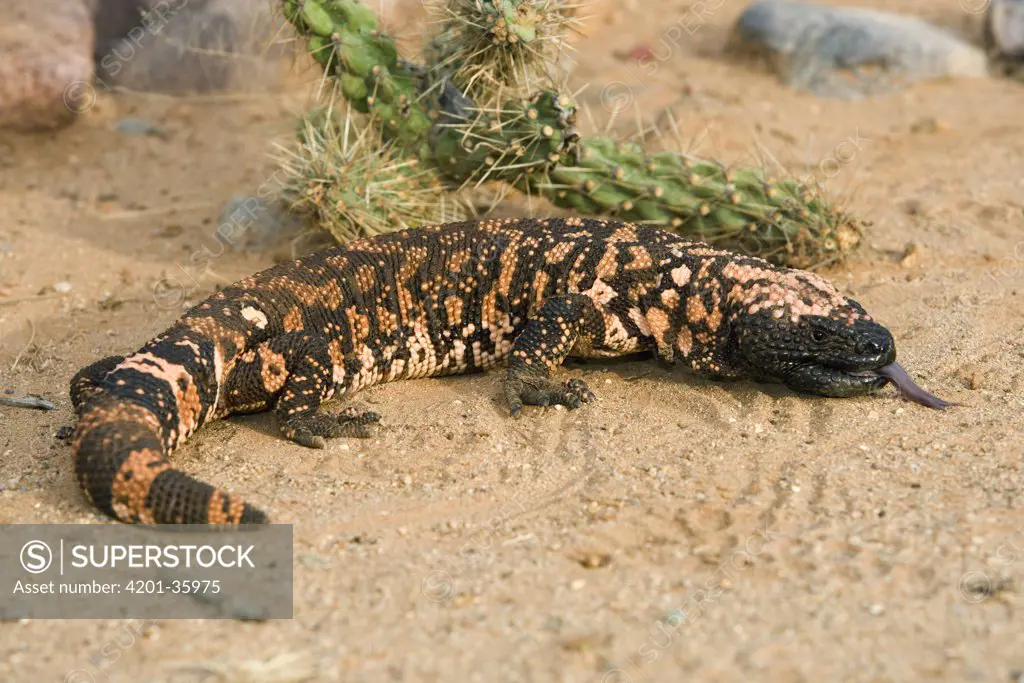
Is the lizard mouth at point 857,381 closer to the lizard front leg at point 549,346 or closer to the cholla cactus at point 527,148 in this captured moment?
the lizard front leg at point 549,346

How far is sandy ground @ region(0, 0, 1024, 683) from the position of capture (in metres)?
3.52

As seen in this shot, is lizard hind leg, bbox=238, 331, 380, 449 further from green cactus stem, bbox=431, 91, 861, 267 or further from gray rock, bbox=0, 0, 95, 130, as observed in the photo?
gray rock, bbox=0, 0, 95, 130

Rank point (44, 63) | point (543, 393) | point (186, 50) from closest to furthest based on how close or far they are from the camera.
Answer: point (543, 393), point (44, 63), point (186, 50)

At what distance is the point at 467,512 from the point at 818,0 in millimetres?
9374

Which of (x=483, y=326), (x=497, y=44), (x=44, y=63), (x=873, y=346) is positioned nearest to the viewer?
(x=873, y=346)

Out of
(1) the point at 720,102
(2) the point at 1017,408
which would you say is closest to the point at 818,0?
(1) the point at 720,102

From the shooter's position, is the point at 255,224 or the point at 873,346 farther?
the point at 255,224

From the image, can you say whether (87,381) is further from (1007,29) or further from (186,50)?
(1007,29)

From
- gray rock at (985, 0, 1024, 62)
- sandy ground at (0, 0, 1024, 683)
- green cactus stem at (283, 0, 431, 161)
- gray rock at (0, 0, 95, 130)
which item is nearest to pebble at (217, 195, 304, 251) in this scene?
sandy ground at (0, 0, 1024, 683)

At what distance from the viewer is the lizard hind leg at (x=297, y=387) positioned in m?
5.32

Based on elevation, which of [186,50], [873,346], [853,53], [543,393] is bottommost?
[543,393]

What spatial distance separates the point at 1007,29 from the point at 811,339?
258 inches

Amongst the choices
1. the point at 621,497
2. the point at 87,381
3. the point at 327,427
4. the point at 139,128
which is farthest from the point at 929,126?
the point at 87,381

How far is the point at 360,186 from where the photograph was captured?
6672mm
